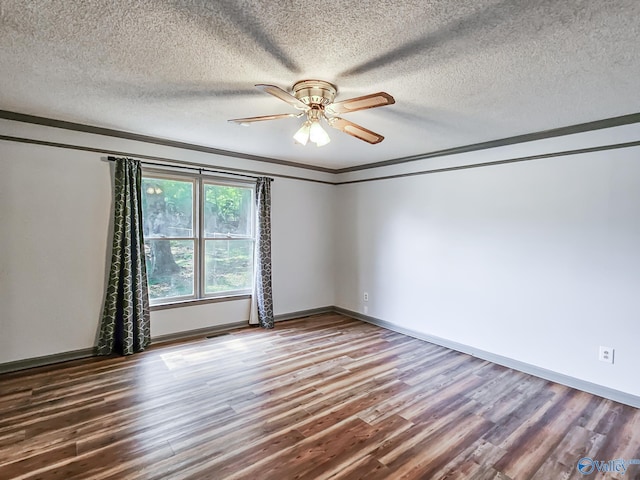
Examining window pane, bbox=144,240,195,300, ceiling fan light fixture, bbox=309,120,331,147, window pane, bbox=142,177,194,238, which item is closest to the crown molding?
window pane, bbox=142,177,194,238

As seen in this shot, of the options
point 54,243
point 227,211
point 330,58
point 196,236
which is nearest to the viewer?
point 330,58

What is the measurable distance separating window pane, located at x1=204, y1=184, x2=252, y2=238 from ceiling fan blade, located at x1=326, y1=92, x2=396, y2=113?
2.65 metres

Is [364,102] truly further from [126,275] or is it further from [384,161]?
[126,275]

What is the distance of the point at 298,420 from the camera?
8.27 ft

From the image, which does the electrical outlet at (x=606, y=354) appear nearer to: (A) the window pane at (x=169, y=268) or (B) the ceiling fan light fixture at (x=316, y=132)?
(B) the ceiling fan light fixture at (x=316, y=132)

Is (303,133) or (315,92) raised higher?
(315,92)

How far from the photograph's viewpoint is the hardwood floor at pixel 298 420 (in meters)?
2.04

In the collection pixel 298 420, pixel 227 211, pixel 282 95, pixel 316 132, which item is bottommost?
pixel 298 420

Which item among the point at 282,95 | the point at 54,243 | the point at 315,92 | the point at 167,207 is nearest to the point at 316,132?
the point at 315,92

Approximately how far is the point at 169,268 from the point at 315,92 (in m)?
2.98

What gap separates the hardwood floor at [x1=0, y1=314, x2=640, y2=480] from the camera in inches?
80.4

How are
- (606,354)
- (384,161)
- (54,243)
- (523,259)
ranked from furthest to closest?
(384,161)
(523,259)
(54,243)
(606,354)

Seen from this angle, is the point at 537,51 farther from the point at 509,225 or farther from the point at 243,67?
the point at 509,225

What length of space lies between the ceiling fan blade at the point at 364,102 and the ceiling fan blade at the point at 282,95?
0.68ft
